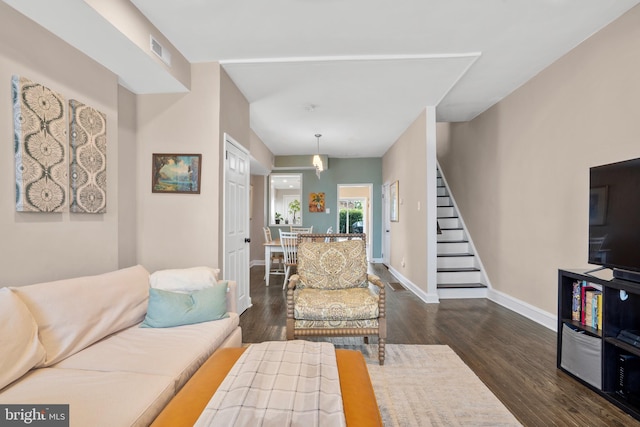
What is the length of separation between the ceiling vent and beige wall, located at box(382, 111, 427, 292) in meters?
3.23

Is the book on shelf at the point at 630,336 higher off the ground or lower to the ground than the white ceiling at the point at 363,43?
lower

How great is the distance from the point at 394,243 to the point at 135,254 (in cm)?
462

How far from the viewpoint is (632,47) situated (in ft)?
7.23

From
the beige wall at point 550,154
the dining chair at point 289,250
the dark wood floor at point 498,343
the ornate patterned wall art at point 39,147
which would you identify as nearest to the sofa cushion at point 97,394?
the ornate patterned wall art at point 39,147

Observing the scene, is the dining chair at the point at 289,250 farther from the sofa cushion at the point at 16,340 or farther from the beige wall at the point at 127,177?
the sofa cushion at the point at 16,340

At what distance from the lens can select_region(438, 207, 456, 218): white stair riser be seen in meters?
5.31

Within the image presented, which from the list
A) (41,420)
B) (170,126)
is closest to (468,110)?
(170,126)

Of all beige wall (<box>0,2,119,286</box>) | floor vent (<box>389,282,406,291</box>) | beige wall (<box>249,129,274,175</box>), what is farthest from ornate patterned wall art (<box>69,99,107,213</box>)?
floor vent (<box>389,282,406,291</box>)

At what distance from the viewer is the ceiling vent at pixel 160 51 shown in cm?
237

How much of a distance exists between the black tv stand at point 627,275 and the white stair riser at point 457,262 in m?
2.59

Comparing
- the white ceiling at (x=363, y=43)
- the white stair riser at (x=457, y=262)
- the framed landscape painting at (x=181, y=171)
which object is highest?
the white ceiling at (x=363, y=43)

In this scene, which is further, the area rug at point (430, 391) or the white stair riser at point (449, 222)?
the white stair riser at point (449, 222)

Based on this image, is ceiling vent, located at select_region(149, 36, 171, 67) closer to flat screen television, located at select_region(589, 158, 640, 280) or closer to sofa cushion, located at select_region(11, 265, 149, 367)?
sofa cushion, located at select_region(11, 265, 149, 367)

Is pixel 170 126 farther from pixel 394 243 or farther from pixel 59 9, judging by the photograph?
pixel 394 243
